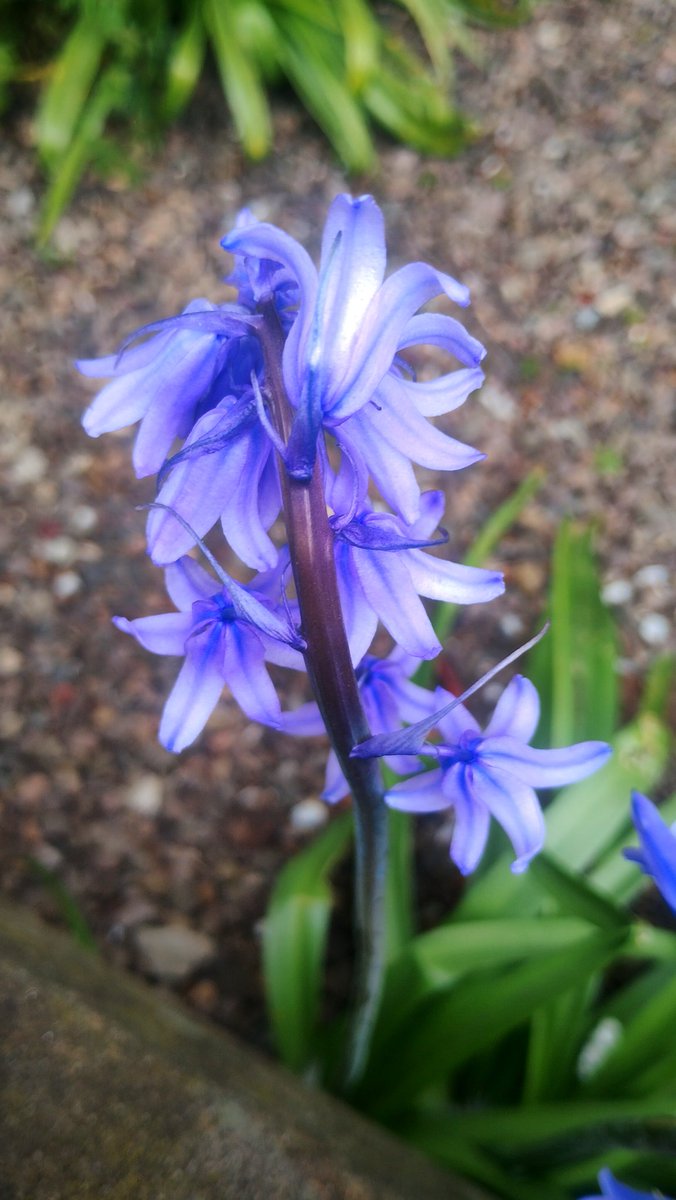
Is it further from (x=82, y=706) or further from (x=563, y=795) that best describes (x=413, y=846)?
(x=82, y=706)

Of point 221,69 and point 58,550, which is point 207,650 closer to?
point 58,550

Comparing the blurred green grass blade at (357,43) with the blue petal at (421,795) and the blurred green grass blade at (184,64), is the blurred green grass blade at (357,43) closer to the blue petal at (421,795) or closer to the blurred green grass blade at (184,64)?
the blurred green grass blade at (184,64)

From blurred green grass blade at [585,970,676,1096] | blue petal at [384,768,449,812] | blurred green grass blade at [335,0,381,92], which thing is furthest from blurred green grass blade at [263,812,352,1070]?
blurred green grass blade at [335,0,381,92]

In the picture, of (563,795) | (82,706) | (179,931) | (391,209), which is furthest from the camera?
(391,209)

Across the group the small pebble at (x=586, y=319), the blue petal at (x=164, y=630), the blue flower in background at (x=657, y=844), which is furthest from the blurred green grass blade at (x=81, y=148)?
the blue flower in background at (x=657, y=844)

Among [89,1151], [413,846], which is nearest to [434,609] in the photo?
[413,846]

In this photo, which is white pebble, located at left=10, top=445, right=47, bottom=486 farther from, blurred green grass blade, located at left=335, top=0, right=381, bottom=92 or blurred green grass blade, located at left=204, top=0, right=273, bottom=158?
blurred green grass blade, located at left=335, top=0, right=381, bottom=92

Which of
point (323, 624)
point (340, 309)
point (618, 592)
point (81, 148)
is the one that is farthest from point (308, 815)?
point (81, 148)
